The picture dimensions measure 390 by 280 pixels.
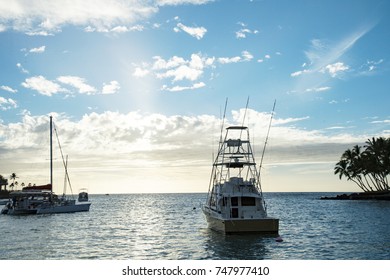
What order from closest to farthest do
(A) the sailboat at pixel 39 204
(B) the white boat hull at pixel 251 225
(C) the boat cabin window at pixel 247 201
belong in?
(B) the white boat hull at pixel 251 225 → (C) the boat cabin window at pixel 247 201 → (A) the sailboat at pixel 39 204

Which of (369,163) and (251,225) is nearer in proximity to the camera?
(251,225)

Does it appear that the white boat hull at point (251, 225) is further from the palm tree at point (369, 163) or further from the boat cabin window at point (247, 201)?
the palm tree at point (369, 163)

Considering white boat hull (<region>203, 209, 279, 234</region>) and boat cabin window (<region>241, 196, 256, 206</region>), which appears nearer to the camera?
Answer: white boat hull (<region>203, 209, 279, 234</region>)

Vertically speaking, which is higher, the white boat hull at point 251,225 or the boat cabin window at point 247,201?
the boat cabin window at point 247,201

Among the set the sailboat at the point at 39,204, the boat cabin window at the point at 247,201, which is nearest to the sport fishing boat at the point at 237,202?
the boat cabin window at the point at 247,201

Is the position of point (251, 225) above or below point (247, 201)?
below

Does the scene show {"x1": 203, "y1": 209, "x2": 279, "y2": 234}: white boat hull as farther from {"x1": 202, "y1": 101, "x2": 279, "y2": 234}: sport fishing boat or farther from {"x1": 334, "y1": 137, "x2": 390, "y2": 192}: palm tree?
{"x1": 334, "y1": 137, "x2": 390, "y2": 192}: palm tree

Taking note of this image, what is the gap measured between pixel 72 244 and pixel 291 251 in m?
16.8

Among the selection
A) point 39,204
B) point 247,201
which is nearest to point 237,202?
point 247,201

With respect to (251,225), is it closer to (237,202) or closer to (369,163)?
(237,202)

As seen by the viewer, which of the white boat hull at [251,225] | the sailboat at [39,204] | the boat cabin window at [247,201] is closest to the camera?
the white boat hull at [251,225]

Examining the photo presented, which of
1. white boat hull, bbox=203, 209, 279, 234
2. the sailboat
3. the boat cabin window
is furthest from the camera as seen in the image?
the sailboat

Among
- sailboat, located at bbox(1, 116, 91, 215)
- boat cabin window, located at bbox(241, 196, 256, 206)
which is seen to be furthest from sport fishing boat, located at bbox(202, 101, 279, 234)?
sailboat, located at bbox(1, 116, 91, 215)
